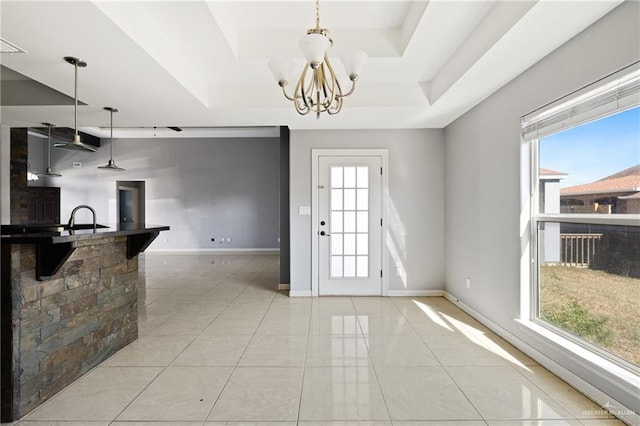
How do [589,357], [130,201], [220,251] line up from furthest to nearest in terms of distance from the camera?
[130,201] < [220,251] < [589,357]

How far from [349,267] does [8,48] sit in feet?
13.7

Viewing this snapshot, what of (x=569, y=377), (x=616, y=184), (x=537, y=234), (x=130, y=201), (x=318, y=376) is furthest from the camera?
(x=130, y=201)

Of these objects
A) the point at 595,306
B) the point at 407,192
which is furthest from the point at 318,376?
the point at 407,192

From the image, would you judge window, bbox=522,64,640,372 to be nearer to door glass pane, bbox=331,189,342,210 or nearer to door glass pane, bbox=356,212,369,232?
door glass pane, bbox=356,212,369,232

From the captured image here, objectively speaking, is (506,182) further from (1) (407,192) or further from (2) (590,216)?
(1) (407,192)

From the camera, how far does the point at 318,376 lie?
2504mm

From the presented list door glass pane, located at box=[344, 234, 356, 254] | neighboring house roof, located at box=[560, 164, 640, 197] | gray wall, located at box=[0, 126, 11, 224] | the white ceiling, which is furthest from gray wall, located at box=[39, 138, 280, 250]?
neighboring house roof, located at box=[560, 164, 640, 197]

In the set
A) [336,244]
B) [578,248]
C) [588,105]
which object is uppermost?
[588,105]

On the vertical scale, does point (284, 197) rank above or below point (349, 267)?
above

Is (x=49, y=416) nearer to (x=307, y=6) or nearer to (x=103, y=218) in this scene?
(x=307, y=6)

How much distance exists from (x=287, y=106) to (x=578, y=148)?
9.11 ft

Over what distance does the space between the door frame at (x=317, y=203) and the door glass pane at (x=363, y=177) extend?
0.67 ft

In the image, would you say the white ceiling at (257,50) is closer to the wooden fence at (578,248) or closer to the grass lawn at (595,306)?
the wooden fence at (578,248)

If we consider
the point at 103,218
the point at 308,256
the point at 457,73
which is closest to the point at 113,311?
the point at 308,256
